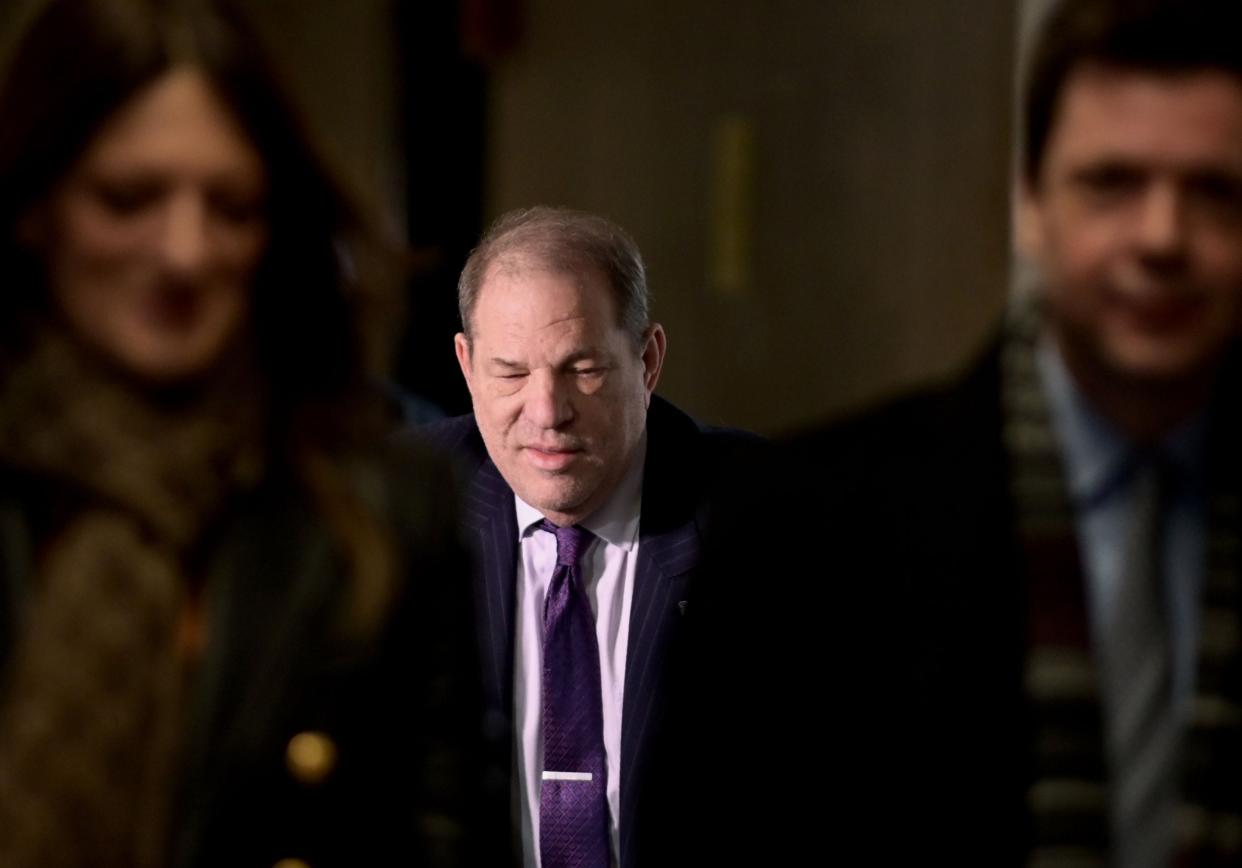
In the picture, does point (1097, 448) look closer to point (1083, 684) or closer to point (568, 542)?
point (1083, 684)

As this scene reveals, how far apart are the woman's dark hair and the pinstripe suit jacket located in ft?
0.52

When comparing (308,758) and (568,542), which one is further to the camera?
(568,542)

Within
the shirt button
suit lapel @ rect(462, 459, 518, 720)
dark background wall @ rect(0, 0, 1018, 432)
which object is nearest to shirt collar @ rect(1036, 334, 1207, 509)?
dark background wall @ rect(0, 0, 1018, 432)

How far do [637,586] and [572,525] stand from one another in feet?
0.27

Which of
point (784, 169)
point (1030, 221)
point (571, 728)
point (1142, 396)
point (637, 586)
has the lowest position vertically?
point (571, 728)

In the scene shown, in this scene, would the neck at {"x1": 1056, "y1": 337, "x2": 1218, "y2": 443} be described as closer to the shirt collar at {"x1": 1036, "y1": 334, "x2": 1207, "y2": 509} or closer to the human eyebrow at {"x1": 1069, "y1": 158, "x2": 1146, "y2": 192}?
the shirt collar at {"x1": 1036, "y1": 334, "x2": 1207, "y2": 509}

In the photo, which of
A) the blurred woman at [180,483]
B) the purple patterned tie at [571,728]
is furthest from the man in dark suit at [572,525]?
the blurred woman at [180,483]

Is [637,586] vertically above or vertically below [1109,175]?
below

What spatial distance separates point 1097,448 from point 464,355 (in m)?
0.56

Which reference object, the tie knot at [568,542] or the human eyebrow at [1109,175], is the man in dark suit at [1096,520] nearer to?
the human eyebrow at [1109,175]

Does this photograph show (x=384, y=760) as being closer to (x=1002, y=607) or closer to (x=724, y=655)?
(x=724, y=655)

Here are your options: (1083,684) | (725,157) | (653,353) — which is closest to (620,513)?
(653,353)

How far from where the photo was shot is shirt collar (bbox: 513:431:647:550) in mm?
1321

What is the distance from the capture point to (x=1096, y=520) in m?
1.10
